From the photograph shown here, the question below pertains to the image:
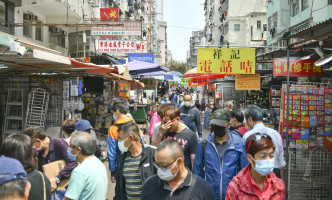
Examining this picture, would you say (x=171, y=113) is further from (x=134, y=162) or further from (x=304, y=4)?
(x=304, y=4)

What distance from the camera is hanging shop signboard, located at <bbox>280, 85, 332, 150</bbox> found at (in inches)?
248

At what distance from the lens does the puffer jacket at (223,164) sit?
388 cm

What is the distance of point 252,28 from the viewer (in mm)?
36250

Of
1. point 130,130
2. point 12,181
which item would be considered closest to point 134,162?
point 130,130

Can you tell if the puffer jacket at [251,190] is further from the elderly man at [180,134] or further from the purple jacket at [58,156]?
the purple jacket at [58,156]

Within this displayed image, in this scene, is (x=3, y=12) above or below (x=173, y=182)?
above

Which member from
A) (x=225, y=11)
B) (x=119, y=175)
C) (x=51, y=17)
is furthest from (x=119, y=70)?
(x=225, y=11)

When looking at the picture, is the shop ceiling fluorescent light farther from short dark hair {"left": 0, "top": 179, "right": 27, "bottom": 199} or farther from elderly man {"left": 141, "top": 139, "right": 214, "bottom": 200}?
short dark hair {"left": 0, "top": 179, "right": 27, "bottom": 199}

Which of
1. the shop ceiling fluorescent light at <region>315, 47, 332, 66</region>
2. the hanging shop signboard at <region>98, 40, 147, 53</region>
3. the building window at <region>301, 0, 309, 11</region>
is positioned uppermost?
the building window at <region>301, 0, 309, 11</region>

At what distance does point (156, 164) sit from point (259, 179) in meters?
0.98

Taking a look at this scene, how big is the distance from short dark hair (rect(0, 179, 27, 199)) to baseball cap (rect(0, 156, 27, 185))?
3cm

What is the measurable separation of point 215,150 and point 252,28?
3455 cm

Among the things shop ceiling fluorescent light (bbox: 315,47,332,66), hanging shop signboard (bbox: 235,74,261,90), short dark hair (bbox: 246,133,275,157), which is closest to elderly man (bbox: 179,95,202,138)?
hanging shop signboard (bbox: 235,74,261,90)

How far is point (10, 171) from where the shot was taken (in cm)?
236
